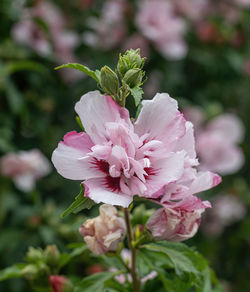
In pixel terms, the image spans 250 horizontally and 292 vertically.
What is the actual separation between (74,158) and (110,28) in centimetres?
156

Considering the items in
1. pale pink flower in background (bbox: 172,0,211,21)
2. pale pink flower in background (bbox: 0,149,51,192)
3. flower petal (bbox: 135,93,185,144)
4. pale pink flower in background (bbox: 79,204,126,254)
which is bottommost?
pale pink flower in background (bbox: 0,149,51,192)

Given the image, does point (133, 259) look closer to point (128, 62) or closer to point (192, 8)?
point (128, 62)

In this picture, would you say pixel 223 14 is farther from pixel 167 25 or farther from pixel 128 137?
pixel 128 137

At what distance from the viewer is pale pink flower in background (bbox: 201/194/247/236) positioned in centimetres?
235

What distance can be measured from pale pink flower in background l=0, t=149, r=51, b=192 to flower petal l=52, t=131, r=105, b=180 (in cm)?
107

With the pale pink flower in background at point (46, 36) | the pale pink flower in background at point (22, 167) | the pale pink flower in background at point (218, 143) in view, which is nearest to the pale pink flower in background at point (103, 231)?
the pale pink flower in background at point (22, 167)

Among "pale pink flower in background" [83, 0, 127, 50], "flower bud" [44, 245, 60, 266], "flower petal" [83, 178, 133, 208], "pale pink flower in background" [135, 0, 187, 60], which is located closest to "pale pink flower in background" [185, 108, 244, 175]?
"pale pink flower in background" [135, 0, 187, 60]

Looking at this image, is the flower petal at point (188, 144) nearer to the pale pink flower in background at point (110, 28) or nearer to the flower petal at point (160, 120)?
the flower petal at point (160, 120)

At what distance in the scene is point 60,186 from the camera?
6.60 ft

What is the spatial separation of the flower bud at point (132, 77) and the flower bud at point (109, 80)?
0.05 feet

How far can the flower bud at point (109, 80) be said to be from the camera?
642 mm

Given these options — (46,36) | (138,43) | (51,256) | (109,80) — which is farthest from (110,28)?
(109,80)

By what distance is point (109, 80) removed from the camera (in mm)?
643

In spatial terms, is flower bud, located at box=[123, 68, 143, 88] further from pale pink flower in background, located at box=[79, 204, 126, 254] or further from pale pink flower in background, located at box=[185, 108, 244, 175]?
pale pink flower in background, located at box=[185, 108, 244, 175]
